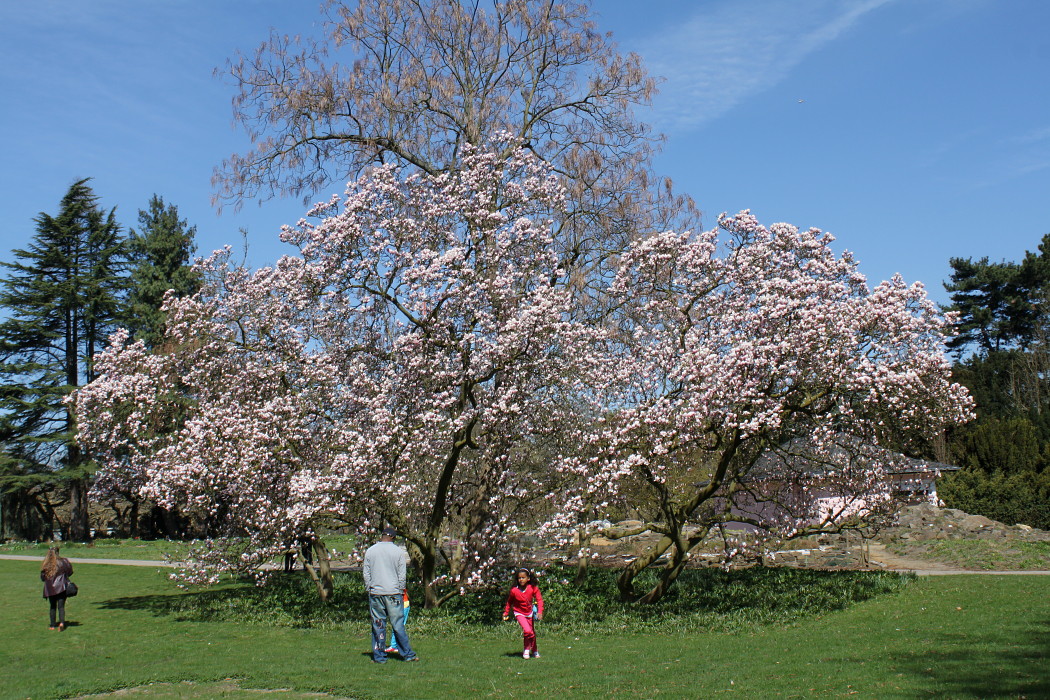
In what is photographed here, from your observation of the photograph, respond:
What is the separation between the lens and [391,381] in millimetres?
15086

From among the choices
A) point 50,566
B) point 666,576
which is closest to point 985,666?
point 666,576

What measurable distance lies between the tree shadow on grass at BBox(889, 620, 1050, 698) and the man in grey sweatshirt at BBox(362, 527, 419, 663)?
20.2 feet

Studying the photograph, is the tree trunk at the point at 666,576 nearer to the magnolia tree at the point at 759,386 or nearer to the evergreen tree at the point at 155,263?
the magnolia tree at the point at 759,386

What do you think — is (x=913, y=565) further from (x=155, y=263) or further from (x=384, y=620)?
(x=155, y=263)

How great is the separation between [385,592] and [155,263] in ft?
133

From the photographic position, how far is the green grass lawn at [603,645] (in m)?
9.10

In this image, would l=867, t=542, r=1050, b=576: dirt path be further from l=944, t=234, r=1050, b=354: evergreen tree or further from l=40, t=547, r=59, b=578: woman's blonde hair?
l=944, t=234, r=1050, b=354: evergreen tree

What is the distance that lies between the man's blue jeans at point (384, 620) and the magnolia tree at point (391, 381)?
10.6ft

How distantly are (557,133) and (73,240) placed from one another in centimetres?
3390

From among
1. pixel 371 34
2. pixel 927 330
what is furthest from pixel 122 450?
→ pixel 927 330

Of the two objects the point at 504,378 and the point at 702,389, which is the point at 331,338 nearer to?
the point at 504,378

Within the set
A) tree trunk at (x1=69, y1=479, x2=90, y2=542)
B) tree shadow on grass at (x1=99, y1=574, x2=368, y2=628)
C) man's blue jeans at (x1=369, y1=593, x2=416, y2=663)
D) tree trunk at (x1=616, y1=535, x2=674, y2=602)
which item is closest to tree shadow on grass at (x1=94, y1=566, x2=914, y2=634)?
tree shadow on grass at (x1=99, y1=574, x2=368, y2=628)

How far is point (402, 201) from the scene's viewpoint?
16.0 meters

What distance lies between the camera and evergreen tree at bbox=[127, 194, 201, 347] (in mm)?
43250
